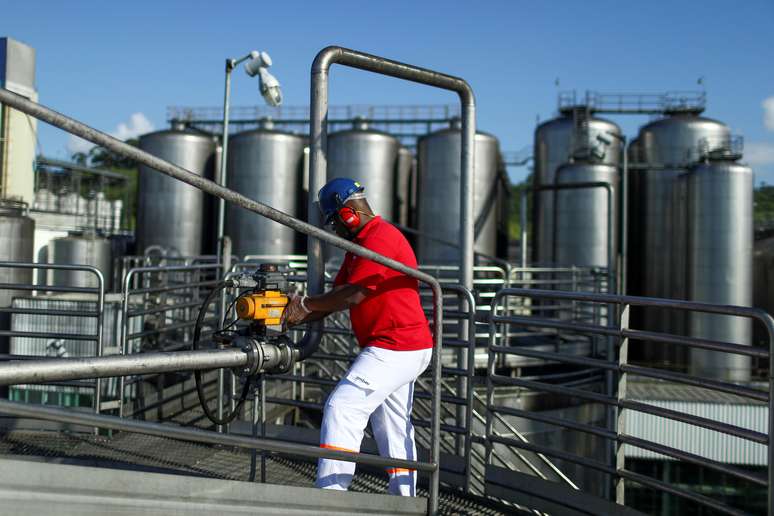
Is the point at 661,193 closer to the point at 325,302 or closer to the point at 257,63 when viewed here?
the point at 257,63

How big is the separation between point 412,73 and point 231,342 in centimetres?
224

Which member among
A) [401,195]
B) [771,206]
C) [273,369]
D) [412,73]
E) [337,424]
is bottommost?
[337,424]

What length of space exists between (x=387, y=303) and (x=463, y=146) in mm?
1936

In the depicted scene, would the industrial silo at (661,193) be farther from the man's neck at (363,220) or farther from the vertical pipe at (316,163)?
the man's neck at (363,220)

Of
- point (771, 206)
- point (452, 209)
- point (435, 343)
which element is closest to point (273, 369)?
point (435, 343)

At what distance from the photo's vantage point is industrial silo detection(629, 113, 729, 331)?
2042 cm

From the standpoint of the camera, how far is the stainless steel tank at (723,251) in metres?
18.6

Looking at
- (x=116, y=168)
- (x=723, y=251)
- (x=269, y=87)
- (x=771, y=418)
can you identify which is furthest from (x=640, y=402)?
(x=116, y=168)

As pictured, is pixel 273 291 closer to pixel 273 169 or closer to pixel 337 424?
pixel 337 424

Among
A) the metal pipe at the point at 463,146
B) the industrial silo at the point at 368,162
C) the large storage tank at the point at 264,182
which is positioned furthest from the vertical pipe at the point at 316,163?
the industrial silo at the point at 368,162

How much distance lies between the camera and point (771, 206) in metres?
52.8

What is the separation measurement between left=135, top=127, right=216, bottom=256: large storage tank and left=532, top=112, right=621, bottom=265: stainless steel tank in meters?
10.2

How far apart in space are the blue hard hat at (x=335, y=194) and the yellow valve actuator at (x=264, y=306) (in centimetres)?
54

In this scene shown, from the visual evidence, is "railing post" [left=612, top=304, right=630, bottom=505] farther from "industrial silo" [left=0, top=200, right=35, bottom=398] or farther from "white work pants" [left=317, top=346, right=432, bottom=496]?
"industrial silo" [left=0, top=200, right=35, bottom=398]
